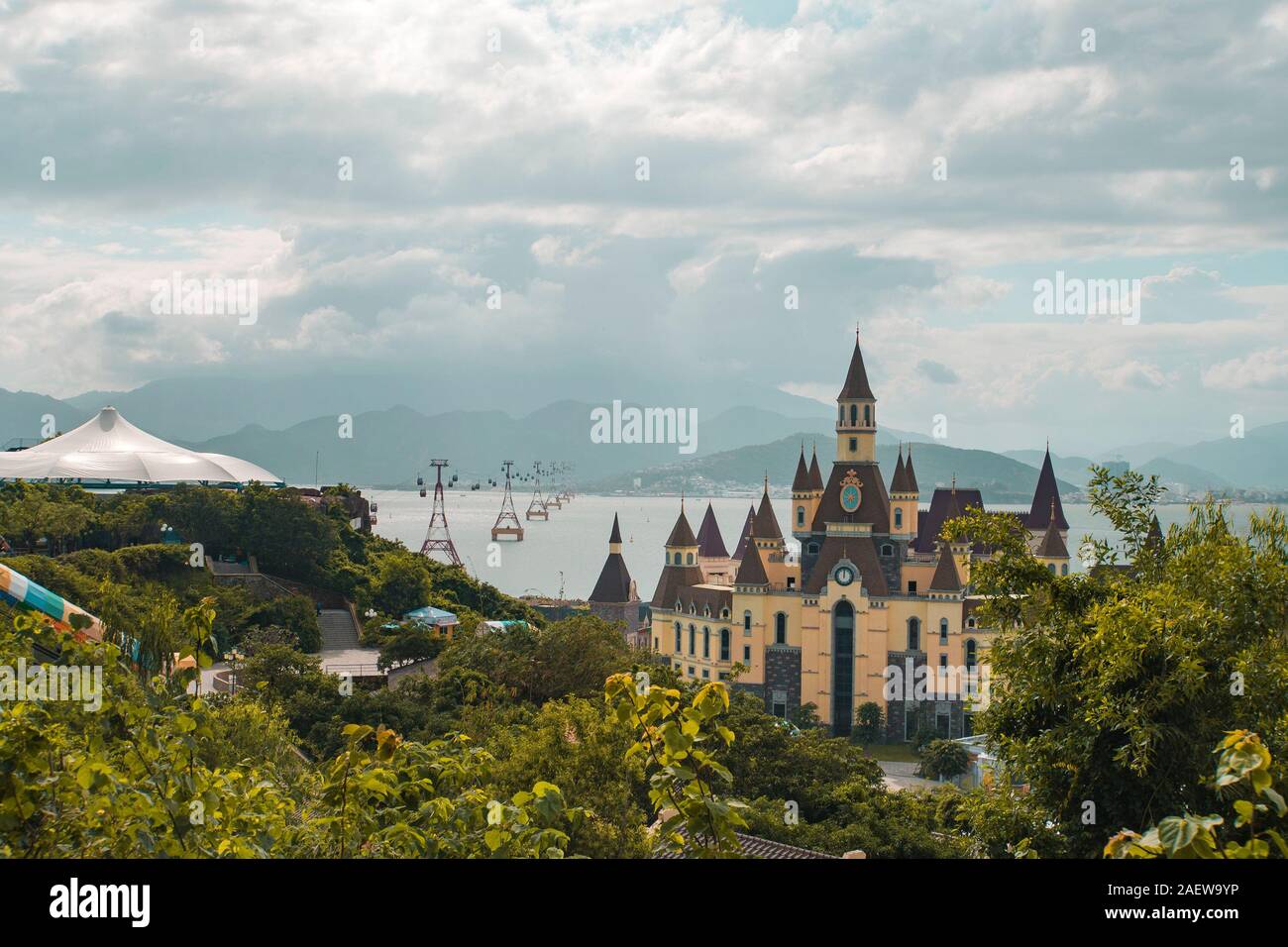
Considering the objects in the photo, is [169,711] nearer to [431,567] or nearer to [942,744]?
[942,744]

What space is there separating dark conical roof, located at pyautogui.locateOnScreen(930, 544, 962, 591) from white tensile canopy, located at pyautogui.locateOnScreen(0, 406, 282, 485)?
30.8 meters

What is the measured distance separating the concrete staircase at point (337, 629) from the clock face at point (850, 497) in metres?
20.3

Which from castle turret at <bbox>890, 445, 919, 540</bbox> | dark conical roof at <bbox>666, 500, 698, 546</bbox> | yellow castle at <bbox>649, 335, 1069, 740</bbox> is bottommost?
yellow castle at <bbox>649, 335, 1069, 740</bbox>

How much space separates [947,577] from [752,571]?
294 inches

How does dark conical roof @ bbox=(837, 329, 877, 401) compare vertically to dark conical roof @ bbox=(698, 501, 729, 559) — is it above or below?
above

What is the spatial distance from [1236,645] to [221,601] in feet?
94.6

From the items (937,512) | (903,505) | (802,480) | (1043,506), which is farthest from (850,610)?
(1043,506)

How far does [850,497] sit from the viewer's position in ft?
165

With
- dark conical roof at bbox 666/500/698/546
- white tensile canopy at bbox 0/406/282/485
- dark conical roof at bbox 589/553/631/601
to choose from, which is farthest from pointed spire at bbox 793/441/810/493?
white tensile canopy at bbox 0/406/282/485

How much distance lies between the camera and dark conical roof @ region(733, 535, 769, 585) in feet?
162

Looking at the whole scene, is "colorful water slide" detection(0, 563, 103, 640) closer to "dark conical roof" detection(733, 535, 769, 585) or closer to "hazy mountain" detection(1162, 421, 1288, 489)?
"dark conical roof" detection(733, 535, 769, 585)

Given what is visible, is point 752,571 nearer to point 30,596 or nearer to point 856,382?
point 856,382

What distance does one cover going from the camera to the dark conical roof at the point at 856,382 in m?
51.9
